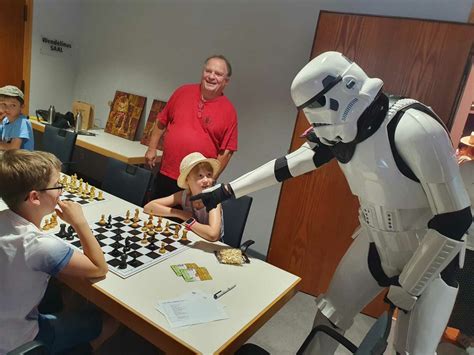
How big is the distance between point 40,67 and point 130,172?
2.50m

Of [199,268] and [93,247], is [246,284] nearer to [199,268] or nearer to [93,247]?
[199,268]

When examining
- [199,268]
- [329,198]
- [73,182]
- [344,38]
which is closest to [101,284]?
[199,268]

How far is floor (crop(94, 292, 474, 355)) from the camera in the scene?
1.86 m

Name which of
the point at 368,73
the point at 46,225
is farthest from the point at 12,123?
the point at 368,73

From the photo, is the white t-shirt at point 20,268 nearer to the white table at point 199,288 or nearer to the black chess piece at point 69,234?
the white table at point 199,288

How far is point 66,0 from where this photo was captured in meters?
3.98

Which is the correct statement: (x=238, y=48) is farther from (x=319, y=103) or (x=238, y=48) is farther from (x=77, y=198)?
(x=319, y=103)

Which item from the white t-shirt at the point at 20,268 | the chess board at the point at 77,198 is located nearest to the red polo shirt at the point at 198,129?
the chess board at the point at 77,198

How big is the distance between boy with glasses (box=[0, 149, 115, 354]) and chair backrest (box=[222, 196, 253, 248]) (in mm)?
831

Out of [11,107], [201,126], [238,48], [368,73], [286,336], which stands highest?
[238,48]

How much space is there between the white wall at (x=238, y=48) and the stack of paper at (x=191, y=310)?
184 cm

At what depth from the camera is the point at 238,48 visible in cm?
305

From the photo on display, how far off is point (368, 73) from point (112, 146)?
2244 mm

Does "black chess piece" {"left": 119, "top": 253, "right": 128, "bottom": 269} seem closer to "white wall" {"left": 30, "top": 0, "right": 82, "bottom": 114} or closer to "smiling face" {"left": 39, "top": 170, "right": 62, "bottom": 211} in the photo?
"smiling face" {"left": 39, "top": 170, "right": 62, "bottom": 211}
